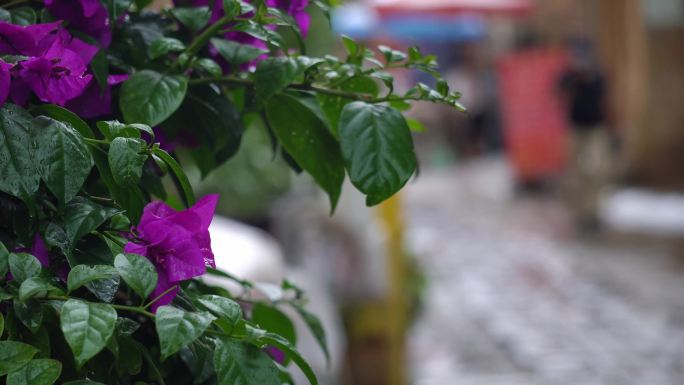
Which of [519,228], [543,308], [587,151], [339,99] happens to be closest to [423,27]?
[519,228]

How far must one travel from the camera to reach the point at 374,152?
849 mm

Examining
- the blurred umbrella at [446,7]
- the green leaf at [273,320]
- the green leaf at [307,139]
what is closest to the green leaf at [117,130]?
the green leaf at [307,139]

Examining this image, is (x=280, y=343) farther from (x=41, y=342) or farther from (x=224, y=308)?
(x=41, y=342)

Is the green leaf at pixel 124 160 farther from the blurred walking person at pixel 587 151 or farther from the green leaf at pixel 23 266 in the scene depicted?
the blurred walking person at pixel 587 151

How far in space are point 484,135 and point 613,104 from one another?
6.72m

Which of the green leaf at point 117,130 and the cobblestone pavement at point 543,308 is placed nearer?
the green leaf at point 117,130

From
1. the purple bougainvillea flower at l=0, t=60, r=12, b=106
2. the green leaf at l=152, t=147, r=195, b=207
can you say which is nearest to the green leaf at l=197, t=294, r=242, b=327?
the green leaf at l=152, t=147, r=195, b=207

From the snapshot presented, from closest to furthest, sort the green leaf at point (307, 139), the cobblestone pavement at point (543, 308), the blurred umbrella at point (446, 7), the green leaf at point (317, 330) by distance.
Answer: the green leaf at point (307, 139), the green leaf at point (317, 330), the cobblestone pavement at point (543, 308), the blurred umbrella at point (446, 7)

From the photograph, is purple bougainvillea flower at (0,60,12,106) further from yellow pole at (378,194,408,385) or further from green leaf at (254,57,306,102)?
yellow pole at (378,194,408,385)

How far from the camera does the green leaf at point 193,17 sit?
3.14ft

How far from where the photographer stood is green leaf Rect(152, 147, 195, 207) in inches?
30.1

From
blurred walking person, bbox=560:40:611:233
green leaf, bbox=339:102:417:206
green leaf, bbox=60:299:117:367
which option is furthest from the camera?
blurred walking person, bbox=560:40:611:233

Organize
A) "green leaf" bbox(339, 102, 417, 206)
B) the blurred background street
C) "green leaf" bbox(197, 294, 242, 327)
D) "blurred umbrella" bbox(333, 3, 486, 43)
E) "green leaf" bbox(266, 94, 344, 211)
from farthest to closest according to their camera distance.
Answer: "blurred umbrella" bbox(333, 3, 486, 43)
the blurred background street
"green leaf" bbox(266, 94, 344, 211)
"green leaf" bbox(339, 102, 417, 206)
"green leaf" bbox(197, 294, 242, 327)

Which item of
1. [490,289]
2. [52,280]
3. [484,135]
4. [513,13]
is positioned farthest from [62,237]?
[484,135]
